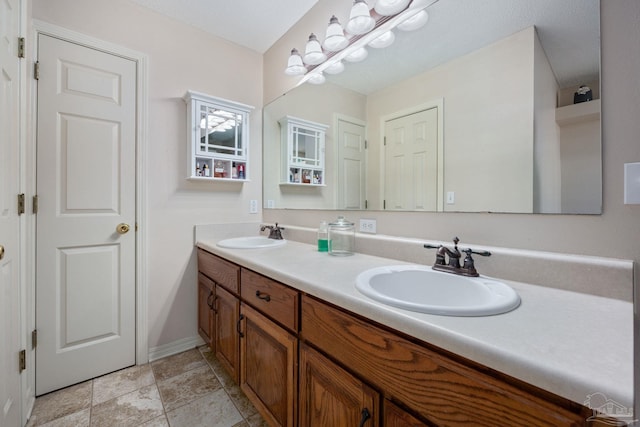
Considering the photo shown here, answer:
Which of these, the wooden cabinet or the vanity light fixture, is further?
the vanity light fixture

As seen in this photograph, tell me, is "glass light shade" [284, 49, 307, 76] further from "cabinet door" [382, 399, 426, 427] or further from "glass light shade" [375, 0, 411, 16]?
"cabinet door" [382, 399, 426, 427]

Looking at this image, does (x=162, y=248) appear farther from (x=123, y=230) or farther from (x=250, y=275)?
(x=250, y=275)

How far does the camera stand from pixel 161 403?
144 centimetres

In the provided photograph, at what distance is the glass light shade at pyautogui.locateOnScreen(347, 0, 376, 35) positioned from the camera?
1.41 meters

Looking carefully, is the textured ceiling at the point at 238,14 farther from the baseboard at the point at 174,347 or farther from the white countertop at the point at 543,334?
the baseboard at the point at 174,347

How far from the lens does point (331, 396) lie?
0.84 metres

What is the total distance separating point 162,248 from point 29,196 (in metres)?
0.72

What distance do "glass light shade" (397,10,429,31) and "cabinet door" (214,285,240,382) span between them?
5.26ft

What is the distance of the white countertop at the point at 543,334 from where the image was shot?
421 mm

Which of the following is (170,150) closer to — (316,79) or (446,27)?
(316,79)

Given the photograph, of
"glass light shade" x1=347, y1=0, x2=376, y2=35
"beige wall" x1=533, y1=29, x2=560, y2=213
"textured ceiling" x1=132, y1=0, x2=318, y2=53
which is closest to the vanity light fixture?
"glass light shade" x1=347, y1=0, x2=376, y2=35

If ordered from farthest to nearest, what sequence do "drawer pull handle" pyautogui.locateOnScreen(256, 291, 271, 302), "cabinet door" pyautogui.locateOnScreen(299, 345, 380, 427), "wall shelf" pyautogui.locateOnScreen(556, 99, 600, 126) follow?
1. "drawer pull handle" pyautogui.locateOnScreen(256, 291, 271, 302)
2. "wall shelf" pyautogui.locateOnScreen(556, 99, 600, 126)
3. "cabinet door" pyautogui.locateOnScreen(299, 345, 380, 427)

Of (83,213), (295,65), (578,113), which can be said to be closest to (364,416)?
(578,113)

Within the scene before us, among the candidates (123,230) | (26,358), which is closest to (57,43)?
(123,230)
